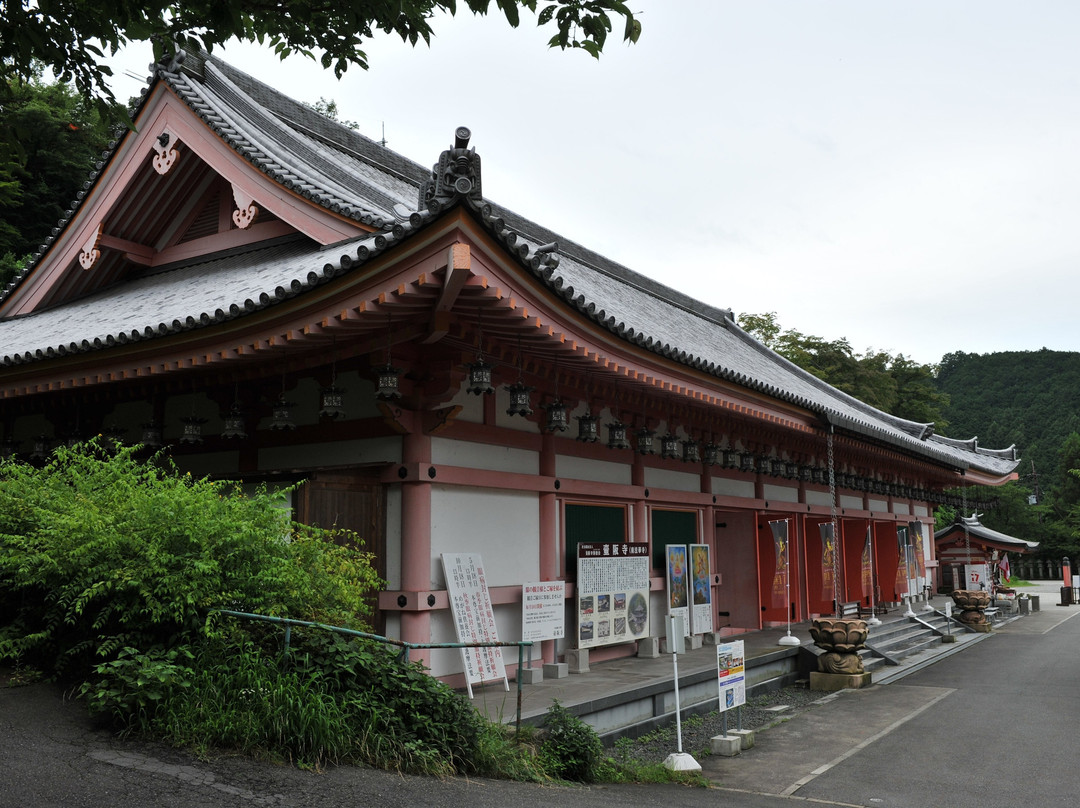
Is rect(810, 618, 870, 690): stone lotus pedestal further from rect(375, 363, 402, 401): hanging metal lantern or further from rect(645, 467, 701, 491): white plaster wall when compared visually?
rect(375, 363, 402, 401): hanging metal lantern

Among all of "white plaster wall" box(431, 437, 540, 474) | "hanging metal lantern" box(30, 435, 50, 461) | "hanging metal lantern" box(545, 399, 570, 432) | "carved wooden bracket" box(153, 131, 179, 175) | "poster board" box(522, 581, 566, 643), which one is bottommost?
"poster board" box(522, 581, 566, 643)

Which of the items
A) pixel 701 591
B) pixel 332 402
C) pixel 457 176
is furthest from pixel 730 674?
pixel 457 176

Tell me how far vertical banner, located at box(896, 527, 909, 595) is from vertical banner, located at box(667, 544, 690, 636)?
499 inches

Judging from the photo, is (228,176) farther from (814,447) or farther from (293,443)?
(814,447)

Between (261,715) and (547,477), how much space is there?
561cm

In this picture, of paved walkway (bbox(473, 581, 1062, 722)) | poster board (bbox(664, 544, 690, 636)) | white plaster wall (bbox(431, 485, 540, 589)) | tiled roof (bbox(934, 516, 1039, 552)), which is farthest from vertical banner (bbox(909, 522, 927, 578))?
white plaster wall (bbox(431, 485, 540, 589))

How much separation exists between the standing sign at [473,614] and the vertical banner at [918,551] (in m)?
19.3

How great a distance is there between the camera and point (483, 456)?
33.0 feet

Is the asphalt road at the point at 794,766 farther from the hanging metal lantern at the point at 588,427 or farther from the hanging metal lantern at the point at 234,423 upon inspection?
the hanging metal lantern at the point at 588,427

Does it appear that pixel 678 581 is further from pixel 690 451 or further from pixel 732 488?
pixel 732 488

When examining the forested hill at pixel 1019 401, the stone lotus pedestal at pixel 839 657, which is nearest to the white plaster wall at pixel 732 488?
the stone lotus pedestal at pixel 839 657

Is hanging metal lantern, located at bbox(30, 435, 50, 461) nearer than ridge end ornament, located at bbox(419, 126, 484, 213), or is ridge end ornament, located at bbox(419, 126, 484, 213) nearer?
ridge end ornament, located at bbox(419, 126, 484, 213)

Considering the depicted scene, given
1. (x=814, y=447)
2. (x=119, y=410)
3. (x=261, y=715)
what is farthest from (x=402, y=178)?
(x=261, y=715)

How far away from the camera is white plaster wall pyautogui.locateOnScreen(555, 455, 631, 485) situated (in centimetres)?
1146
